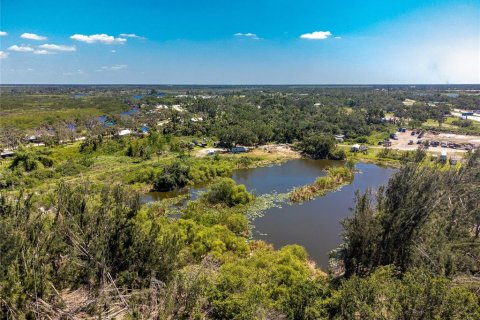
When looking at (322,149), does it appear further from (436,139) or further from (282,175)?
(436,139)

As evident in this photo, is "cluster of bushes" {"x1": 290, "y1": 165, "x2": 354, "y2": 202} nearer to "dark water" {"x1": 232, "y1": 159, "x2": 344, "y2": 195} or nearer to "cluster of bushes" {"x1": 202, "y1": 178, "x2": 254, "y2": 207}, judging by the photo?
"dark water" {"x1": 232, "y1": 159, "x2": 344, "y2": 195}

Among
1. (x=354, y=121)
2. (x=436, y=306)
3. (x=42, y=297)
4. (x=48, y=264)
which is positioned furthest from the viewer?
(x=354, y=121)

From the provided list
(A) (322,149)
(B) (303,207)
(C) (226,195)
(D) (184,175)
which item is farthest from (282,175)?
(C) (226,195)

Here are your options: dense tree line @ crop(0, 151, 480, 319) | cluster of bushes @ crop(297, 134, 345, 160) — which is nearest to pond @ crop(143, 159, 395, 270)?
cluster of bushes @ crop(297, 134, 345, 160)

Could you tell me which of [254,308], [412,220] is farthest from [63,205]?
[412,220]

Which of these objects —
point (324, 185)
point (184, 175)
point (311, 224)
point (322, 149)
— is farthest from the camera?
point (322, 149)

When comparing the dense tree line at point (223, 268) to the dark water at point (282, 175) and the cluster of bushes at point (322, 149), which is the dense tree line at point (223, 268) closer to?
the dark water at point (282, 175)

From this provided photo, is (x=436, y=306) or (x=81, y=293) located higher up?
(x=436, y=306)

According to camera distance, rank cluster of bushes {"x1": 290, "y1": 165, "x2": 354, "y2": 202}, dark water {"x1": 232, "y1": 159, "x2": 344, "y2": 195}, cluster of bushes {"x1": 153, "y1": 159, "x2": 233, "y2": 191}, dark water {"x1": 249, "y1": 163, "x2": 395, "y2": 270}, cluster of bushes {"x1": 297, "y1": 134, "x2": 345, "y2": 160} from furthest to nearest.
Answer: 1. cluster of bushes {"x1": 297, "y1": 134, "x2": 345, "y2": 160}
2. dark water {"x1": 232, "y1": 159, "x2": 344, "y2": 195}
3. cluster of bushes {"x1": 153, "y1": 159, "x2": 233, "y2": 191}
4. cluster of bushes {"x1": 290, "y1": 165, "x2": 354, "y2": 202}
5. dark water {"x1": 249, "y1": 163, "x2": 395, "y2": 270}

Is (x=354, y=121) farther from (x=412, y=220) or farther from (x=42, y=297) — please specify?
(x=42, y=297)
